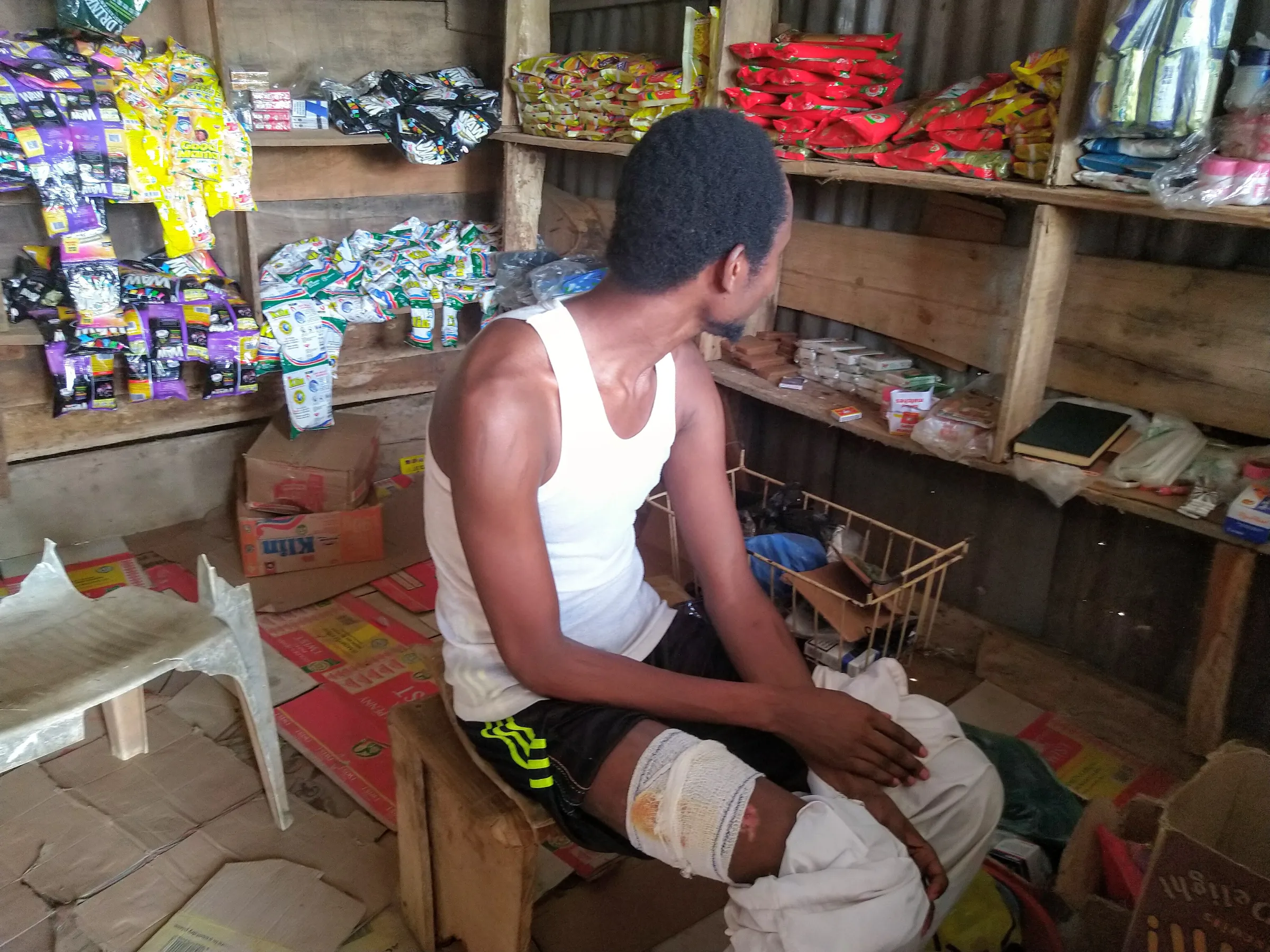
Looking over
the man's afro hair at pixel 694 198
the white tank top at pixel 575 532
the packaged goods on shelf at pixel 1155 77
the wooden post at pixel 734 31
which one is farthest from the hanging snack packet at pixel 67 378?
the packaged goods on shelf at pixel 1155 77

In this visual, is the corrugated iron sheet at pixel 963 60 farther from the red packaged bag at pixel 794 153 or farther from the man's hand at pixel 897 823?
the man's hand at pixel 897 823

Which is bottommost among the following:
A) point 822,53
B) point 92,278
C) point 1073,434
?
point 1073,434

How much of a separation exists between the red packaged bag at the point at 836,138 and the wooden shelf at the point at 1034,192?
0.13ft

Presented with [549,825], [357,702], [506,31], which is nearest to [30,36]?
[506,31]

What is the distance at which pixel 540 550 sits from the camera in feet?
3.96

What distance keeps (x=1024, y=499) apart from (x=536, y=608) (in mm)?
1605

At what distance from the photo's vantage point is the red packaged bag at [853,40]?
220 cm

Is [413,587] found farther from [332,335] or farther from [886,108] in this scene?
[886,108]

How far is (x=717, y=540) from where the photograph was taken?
1.55m

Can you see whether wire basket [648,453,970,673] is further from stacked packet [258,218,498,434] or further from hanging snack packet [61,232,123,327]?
hanging snack packet [61,232,123,327]

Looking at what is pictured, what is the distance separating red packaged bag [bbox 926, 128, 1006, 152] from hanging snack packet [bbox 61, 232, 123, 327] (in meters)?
2.15

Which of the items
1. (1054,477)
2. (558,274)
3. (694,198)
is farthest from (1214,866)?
(558,274)

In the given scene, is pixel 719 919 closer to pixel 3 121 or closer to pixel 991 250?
pixel 991 250

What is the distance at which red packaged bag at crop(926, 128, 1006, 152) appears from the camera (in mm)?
1955
